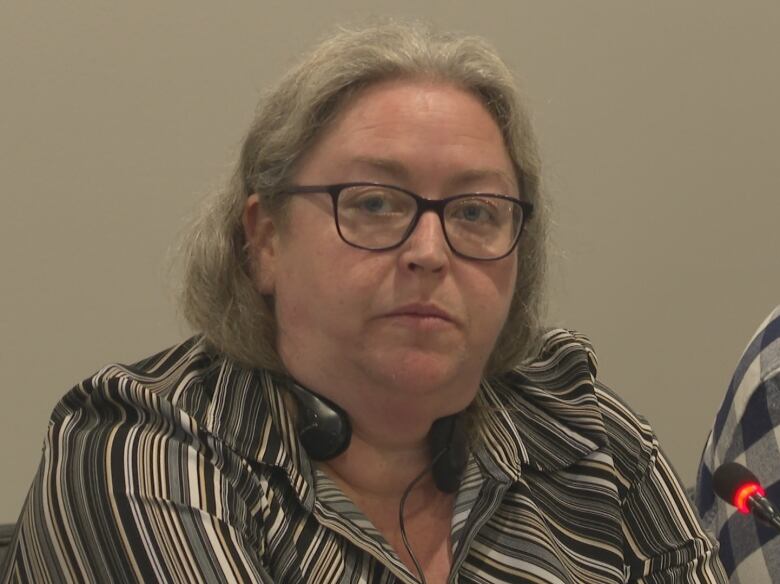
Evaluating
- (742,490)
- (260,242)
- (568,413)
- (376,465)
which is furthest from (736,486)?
(260,242)

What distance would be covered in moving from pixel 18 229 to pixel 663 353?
1.65 meters

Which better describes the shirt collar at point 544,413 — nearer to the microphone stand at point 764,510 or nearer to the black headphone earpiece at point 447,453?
the black headphone earpiece at point 447,453

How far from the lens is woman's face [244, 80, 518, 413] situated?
4.83 ft

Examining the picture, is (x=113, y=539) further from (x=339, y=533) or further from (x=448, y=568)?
(x=448, y=568)

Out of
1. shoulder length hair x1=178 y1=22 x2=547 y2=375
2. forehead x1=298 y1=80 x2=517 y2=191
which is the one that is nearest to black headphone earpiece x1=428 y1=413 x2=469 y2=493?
shoulder length hair x1=178 y1=22 x2=547 y2=375

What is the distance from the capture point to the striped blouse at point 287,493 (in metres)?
1.33

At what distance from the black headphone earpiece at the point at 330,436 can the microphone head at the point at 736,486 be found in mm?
358

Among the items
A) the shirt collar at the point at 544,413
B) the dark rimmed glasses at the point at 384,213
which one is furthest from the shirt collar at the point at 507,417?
the dark rimmed glasses at the point at 384,213

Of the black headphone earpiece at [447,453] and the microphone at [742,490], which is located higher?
the microphone at [742,490]

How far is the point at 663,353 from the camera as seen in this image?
9.78 ft

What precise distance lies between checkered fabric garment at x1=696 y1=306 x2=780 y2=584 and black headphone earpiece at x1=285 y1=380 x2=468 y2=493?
47cm

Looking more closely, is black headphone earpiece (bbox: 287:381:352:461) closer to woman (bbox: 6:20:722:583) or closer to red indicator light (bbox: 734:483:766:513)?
woman (bbox: 6:20:722:583)

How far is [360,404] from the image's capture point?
152 cm

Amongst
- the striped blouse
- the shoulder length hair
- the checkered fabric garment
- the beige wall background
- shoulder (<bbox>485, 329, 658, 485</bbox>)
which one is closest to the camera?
the striped blouse
